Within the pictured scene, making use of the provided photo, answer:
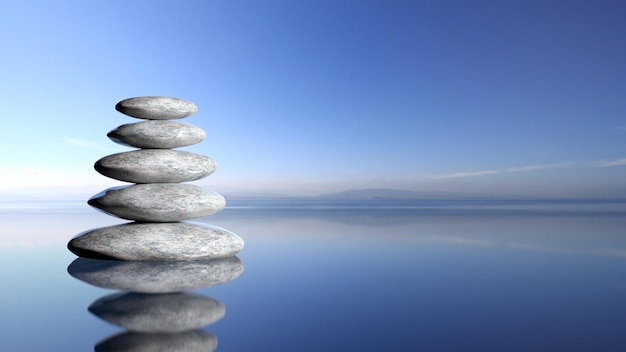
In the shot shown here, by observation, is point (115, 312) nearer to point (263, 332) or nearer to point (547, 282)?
point (263, 332)

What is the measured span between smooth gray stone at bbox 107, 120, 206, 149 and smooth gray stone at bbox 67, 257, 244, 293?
2.63 meters

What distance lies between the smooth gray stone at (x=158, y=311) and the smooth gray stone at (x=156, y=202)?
3282 millimetres

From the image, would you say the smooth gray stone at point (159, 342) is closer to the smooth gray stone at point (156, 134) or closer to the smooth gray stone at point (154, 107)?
the smooth gray stone at point (156, 134)

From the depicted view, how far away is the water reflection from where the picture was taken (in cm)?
355

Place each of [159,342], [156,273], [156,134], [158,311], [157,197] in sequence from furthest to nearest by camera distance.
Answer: [156,134], [157,197], [156,273], [158,311], [159,342]

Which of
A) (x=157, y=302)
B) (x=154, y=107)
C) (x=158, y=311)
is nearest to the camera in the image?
(x=158, y=311)

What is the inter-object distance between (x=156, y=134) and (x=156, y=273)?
135 inches

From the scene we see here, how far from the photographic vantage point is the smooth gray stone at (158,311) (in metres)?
3.95

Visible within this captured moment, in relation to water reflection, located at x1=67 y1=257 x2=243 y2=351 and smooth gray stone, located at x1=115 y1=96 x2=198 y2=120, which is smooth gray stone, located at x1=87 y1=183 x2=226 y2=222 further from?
smooth gray stone, located at x1=115 y1=96 x2=198 y2=120

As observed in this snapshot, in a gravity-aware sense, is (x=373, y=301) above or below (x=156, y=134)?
below

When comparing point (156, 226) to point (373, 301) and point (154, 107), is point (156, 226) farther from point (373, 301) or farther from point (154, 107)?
point (373, 301)

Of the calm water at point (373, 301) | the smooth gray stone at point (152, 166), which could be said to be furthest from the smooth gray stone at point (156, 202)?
the calm water at point (373, 301)

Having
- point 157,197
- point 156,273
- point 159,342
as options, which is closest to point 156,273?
point 156,273

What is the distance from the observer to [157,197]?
8406 mm
